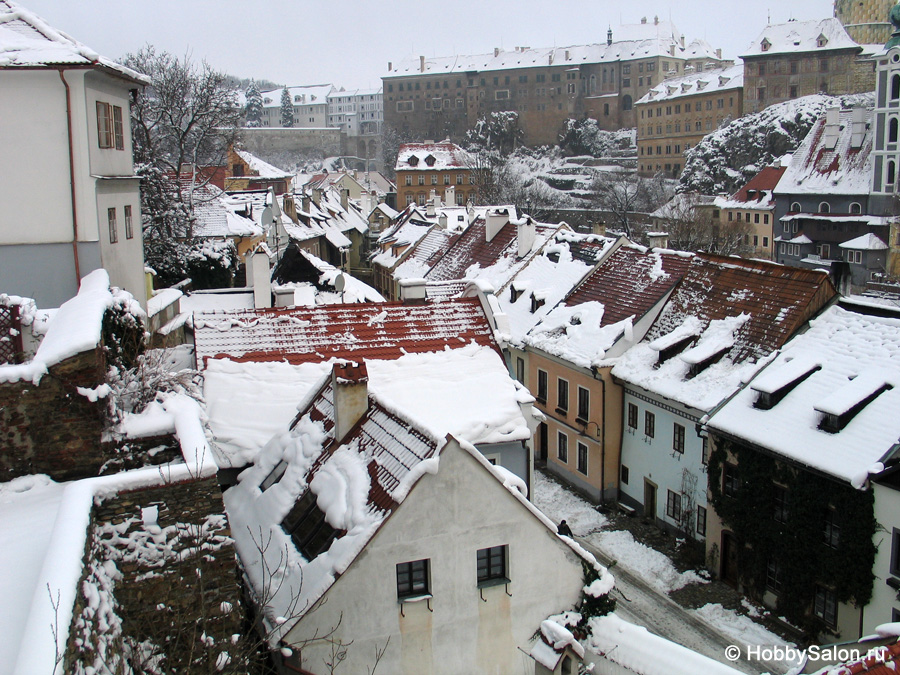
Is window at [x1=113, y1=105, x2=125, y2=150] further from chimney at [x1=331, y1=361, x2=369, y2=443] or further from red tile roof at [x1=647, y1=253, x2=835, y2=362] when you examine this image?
red tile roof at [x1=647, y1=253, x2=835, y2=362]

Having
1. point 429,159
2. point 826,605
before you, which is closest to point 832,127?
point 429,159

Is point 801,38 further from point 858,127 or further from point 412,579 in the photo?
point 412,579

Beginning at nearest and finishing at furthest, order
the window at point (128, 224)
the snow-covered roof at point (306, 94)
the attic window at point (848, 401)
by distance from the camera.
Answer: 1. the attic window at point (848, 401)
2. the window at point (128, 224)
3. the snow-covered roof at point (306, 94)

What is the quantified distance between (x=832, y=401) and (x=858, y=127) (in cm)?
5174

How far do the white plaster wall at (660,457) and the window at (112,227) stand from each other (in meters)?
13.9

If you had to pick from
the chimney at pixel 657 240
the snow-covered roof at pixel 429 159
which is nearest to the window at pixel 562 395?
the chimney at pixel 657 240

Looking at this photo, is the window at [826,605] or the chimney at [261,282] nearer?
the window at [826,605]

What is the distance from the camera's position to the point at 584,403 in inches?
979

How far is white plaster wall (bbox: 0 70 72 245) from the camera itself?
1412 centimetres

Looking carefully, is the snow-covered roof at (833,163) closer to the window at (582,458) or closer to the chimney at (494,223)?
the chimney at (494,223)

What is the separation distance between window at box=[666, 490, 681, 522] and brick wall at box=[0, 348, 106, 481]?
53.6ft

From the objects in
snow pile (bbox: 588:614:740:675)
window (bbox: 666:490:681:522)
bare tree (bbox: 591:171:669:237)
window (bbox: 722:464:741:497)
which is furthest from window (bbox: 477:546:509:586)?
bare tree (bbox: 591:171:669:237)

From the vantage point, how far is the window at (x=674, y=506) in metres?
21.6

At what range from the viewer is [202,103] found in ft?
105
